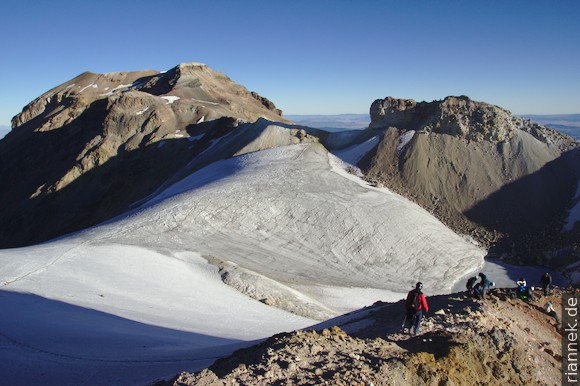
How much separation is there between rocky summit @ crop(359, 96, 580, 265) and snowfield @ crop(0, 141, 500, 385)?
2.96 metres

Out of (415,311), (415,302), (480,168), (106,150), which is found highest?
(106,150)

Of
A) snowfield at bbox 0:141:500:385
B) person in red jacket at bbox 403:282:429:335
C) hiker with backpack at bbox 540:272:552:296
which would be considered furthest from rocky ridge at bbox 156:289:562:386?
snowfield at bbox 0:141:500:385

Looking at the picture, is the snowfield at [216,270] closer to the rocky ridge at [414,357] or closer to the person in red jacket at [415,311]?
the rocky ridge at [414,357]

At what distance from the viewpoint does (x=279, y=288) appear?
64.2ft

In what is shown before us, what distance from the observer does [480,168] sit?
36562 millimetres

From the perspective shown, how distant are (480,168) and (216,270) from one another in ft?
84.6

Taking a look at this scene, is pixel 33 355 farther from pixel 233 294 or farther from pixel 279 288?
pixel 279 288

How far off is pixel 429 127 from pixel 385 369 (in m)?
35.8

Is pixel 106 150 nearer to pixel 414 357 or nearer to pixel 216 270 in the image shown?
pixel 216 270

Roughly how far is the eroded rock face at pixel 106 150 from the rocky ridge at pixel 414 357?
1269 inches

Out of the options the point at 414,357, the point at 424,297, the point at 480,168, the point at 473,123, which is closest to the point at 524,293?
the point at 424,297

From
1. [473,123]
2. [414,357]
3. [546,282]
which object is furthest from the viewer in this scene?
[473,123]

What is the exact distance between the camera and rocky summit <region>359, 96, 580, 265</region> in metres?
32.6

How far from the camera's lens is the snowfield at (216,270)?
10055 mm
